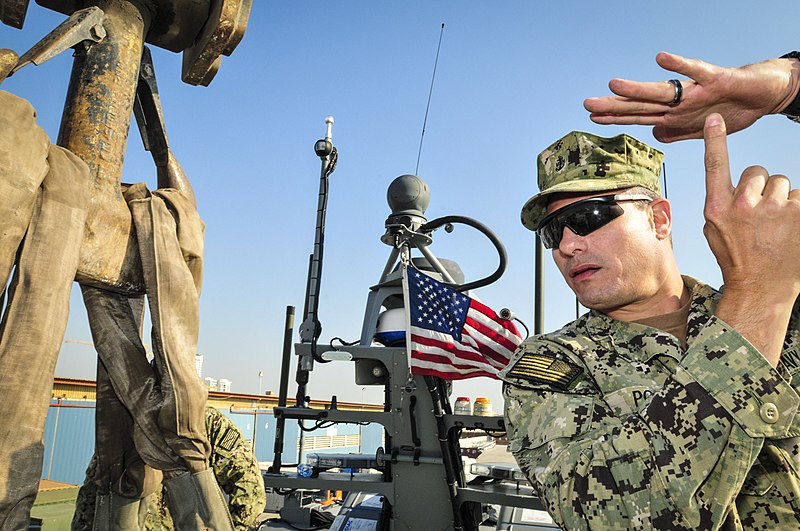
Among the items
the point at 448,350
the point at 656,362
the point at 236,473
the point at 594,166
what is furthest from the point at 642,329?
the point at 448,350

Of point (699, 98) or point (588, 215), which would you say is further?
point (588, 215)

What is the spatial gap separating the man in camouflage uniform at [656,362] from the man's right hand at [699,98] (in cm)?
22

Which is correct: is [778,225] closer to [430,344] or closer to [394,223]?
[430,344]

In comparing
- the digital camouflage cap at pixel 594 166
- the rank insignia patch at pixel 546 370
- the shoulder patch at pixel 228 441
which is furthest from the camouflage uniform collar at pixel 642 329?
the shoulder patch at pixel 228 441

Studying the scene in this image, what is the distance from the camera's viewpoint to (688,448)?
2.95 ft

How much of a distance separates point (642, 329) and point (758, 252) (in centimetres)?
57

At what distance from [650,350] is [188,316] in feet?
4.07

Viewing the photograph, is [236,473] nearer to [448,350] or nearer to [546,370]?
[448,350]

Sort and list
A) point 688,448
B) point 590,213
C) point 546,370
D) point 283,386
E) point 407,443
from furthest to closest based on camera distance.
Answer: point 283,386, point 407,443, point 590,213, point 546,370, point 688,448

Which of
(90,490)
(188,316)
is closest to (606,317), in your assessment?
(188,316)

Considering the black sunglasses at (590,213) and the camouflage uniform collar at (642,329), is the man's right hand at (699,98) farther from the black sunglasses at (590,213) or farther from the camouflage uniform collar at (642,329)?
the camouflage uniform collar at (642,329)

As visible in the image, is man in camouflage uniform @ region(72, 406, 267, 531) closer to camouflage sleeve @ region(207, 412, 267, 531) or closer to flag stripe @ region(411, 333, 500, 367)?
camouflage sleeve @ region(207, 412, 267, 531)

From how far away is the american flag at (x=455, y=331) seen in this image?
4.83 meters

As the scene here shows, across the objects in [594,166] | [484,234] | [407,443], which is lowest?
[407,443]
